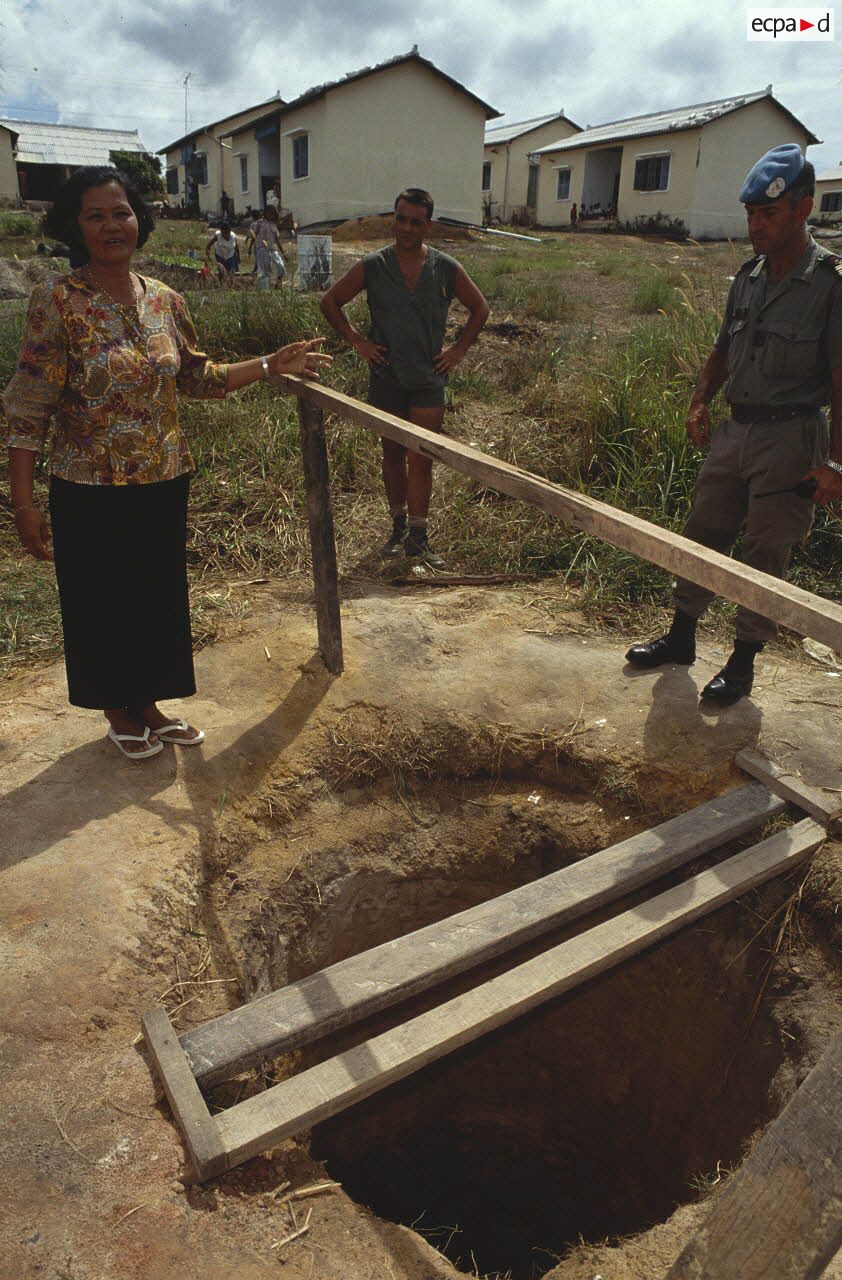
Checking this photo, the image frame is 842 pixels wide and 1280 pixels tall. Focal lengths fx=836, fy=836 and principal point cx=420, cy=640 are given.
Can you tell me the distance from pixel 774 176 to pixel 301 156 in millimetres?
22639

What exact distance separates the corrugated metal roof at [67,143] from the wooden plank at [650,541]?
38288 mm

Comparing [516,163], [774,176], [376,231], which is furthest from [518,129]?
[774,176]

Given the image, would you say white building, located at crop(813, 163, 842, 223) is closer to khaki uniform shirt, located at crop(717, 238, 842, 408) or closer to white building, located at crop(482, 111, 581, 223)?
white building, located at crop(482, 111, 581, 223)

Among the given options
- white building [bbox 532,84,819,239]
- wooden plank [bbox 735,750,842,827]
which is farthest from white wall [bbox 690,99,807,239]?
wooden plank [bbox 735,750,842,827]

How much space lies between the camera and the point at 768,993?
2447 mm

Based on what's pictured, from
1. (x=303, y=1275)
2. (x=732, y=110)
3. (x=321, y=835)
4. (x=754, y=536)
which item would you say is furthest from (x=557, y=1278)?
(x=732, y=110)

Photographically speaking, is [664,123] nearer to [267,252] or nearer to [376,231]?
[376,231]

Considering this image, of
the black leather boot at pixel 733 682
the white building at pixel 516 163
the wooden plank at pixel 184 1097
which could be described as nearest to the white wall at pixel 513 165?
the white building at pixel 516 163

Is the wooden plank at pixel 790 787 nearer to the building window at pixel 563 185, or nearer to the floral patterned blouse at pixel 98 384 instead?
the floral patterned blouse at pixel 98 384

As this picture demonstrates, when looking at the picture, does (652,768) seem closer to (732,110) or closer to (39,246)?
(39,246)

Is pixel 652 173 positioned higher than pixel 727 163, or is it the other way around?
pixel 727 163

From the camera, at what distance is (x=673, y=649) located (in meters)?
3.29

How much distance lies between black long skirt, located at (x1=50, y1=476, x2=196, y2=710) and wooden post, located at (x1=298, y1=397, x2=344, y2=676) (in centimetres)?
65

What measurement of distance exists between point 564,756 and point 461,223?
21928mm
